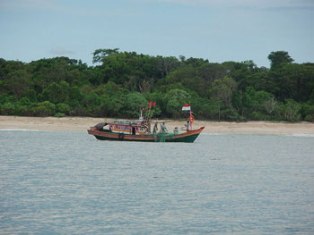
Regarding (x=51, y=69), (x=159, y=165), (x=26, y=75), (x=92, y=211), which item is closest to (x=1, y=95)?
(x=26, y=75)

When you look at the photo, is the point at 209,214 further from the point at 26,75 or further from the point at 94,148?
the point at 26,75

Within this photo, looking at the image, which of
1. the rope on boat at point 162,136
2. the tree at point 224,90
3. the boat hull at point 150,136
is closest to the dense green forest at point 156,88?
the tree at point 224,90

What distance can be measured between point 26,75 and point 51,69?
5.31m

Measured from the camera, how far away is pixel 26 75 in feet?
253

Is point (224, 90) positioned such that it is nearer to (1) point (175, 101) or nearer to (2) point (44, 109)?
(1) point (175, 101)

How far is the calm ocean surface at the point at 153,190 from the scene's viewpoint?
21.0 meters

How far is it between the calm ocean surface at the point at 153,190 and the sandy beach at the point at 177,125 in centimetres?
1296

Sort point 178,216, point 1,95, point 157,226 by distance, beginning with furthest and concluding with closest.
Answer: point 1,95 → point 178,216 → point 157,226

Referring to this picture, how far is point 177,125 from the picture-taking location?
65688 mm

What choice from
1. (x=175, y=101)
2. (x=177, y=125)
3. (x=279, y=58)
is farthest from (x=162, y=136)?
(x=279, y=58)

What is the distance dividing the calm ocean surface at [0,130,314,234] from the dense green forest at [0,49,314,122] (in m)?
18.9

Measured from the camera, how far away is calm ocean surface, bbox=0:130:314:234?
2098 centimetres

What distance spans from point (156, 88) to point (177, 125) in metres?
16.9

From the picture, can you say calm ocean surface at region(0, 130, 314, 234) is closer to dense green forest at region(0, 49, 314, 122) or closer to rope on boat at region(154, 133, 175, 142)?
rope on boat at region(154, 133, 175, 142)
